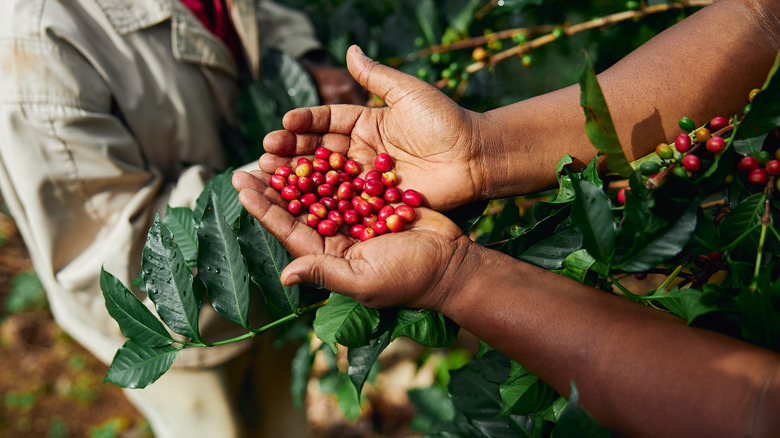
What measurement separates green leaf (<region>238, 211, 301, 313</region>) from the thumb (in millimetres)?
618

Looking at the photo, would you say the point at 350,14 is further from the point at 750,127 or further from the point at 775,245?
the point at 775,245

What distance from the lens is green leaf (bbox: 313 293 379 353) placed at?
977 mm

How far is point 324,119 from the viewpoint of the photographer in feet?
5.04

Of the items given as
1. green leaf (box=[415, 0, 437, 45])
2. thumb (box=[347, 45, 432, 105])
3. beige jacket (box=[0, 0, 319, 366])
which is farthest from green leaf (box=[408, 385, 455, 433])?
green leaf (box=[415, 0, 437, 45])

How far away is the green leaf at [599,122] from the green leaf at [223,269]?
812mm

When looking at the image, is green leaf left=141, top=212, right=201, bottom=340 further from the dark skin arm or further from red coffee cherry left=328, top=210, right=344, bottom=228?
red coffee cherry left=328, top=210, right=344, bottom=228

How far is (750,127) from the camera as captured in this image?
898 millimetres

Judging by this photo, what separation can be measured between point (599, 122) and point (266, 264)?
811 millimetres

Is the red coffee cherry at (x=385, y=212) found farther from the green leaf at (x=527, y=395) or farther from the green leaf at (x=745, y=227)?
the green leaf at (x=745, y=227)

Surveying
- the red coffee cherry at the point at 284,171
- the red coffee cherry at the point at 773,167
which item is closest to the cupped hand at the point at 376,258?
the red coffee cherry at the point at 284,171

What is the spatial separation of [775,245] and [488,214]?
1173 millimetres

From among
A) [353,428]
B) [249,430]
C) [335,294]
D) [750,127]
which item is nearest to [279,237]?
[335,294]

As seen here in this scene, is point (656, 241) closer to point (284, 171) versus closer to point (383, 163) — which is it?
point (383, 163)

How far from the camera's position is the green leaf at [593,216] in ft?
2.69
